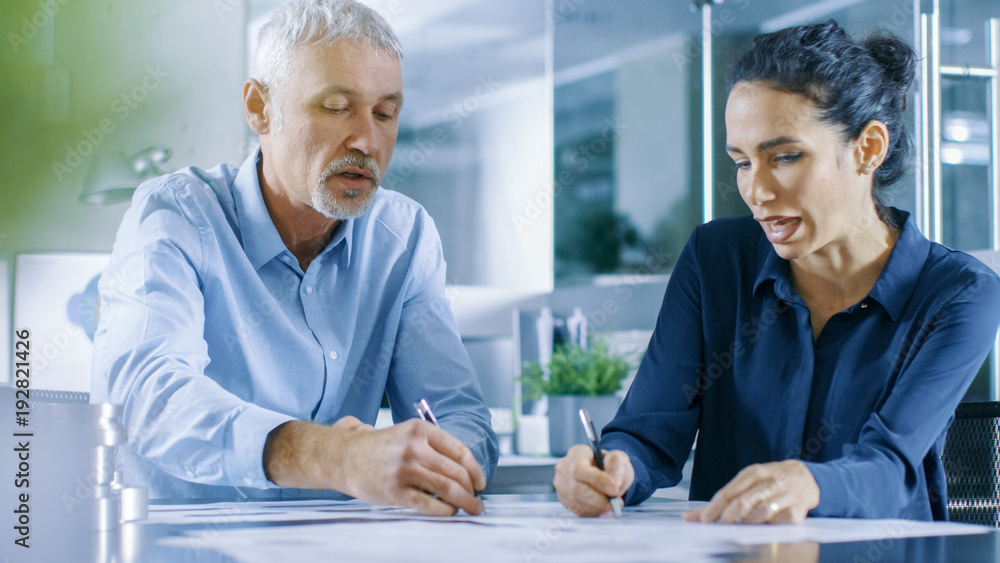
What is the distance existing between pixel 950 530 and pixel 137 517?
887 mm

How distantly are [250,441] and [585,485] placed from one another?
1.38ft

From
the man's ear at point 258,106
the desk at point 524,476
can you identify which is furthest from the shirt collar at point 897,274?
the desk at point 524,476

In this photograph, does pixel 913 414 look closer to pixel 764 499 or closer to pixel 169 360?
pixel 764 499

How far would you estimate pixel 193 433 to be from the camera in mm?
1167

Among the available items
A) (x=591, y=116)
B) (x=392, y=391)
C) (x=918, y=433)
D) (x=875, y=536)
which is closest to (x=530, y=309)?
(x=591, y=116)

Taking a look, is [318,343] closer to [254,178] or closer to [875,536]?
[254,178]

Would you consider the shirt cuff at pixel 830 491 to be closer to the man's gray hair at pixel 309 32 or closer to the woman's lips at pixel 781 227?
the woman's lips at pixel 781 227

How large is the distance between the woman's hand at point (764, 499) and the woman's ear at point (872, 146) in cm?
58

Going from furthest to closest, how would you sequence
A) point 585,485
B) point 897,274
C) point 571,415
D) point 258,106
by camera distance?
point 571,415, point 258,106, point 897,274, point 585,485

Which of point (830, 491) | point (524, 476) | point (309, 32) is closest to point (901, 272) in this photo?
point (830, 491)

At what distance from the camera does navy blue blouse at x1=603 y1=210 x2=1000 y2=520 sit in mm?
1178

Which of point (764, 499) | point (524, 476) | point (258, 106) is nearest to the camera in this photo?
point (764, 499)

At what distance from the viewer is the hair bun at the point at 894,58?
143 cm

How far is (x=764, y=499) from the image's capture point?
38.9 inches
